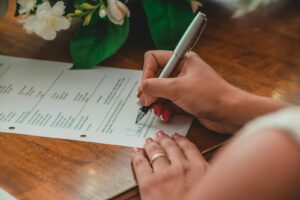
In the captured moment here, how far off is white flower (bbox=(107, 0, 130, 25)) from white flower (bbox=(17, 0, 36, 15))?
162 millimetres

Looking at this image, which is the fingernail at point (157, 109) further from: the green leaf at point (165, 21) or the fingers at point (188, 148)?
the green leaf at point (165, 21)

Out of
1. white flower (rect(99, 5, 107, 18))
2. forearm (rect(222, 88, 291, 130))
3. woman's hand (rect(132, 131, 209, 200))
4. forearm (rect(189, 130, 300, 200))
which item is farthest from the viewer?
white flower (rect(99, 5, 107, 18))

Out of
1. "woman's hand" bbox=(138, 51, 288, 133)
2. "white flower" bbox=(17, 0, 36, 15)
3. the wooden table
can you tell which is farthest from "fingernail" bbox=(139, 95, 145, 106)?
"white flower" bbox=(17, 0, 36, 15)

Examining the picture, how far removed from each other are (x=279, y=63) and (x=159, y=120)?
1.08ft

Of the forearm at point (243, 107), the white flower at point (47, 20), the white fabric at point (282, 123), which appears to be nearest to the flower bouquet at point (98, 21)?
the white flower at point (47, 20)

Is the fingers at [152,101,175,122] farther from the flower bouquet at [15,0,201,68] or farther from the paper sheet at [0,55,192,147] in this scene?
the flower bouquet at [15,0,201,68]

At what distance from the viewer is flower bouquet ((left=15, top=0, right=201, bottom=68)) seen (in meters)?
1.15

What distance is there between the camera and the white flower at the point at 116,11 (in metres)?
1.14

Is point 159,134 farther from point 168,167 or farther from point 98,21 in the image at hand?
point 98,21

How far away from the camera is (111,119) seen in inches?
39.9

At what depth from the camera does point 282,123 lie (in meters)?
0.50

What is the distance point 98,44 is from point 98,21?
2.0 inches

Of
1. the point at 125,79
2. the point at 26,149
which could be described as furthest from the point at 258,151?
the point at 125,79

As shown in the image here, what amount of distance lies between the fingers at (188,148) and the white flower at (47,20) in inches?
14.9
